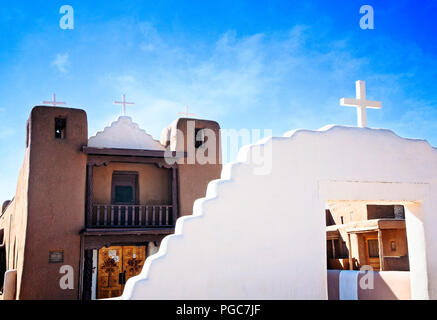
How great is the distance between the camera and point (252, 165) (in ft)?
25.2

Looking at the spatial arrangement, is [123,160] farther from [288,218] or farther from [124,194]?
[288,218]

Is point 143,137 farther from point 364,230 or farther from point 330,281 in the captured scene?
point 364,230

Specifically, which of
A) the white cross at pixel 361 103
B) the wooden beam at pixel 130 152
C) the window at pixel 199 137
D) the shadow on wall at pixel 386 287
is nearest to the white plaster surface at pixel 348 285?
the shadow on wall at pixel 386 287

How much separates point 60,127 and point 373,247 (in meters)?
16.6

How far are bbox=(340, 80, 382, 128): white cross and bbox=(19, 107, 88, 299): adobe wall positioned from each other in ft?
31.1

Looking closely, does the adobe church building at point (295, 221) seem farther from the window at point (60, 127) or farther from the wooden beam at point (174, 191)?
the window at point (60, 127)

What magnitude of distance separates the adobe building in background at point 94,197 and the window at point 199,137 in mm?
38

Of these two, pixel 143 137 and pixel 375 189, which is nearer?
pixel 375 189

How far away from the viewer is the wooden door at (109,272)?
17.0m

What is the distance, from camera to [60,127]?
1584 cm

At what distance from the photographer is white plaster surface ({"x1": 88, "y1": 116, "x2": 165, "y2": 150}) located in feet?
56.3

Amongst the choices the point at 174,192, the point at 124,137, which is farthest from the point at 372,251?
the point at 124,137
